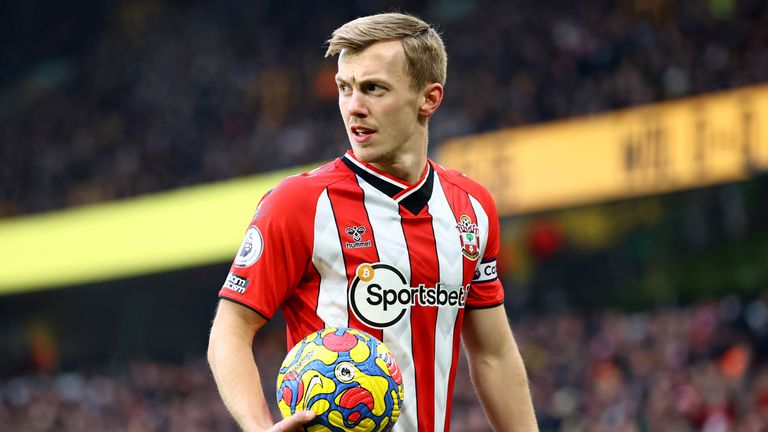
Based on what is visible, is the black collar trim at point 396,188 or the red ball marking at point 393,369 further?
the black collar trim at point 396,188

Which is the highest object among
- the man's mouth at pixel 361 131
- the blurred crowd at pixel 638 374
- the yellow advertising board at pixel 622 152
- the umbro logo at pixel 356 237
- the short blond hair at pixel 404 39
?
the short blond hair at pixel 404 39

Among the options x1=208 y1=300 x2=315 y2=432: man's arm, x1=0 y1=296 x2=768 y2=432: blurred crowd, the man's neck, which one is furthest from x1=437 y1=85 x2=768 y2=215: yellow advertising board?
x1=208 y1=300 x2=315 y2=432: man's arm

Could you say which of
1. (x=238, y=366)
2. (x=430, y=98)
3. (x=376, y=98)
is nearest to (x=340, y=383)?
(x=238, y=366)

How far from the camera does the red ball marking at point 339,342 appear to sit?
121 inches

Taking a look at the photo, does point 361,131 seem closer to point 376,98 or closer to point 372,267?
point 376,98

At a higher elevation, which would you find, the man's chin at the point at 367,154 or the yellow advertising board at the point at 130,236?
the man's chin at the point at 367,154

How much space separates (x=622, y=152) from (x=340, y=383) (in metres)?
10.3

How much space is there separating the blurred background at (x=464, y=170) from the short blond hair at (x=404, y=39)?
307 cm

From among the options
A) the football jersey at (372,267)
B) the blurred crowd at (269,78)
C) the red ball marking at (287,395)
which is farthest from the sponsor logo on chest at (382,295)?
the blurred crowd at (269,78)

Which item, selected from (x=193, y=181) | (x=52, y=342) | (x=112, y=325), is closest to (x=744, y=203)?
(x=193, y=181)

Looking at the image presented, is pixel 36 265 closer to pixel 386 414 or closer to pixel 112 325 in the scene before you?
pixel 112 325

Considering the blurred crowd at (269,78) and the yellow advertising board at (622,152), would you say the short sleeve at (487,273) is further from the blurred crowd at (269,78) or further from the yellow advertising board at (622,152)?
the blurred crowd at (269,78)

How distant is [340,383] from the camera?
3.02m

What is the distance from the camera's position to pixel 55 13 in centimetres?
2233
